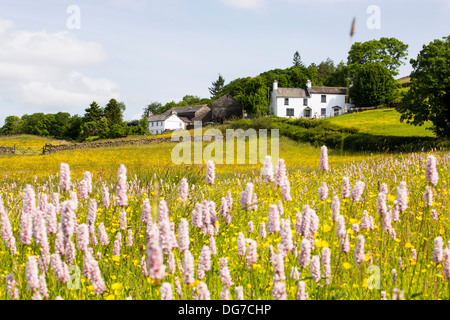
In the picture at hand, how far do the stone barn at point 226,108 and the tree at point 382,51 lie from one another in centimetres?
2857

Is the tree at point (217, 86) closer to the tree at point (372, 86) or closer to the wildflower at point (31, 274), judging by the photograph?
the tree at point (372, 86)

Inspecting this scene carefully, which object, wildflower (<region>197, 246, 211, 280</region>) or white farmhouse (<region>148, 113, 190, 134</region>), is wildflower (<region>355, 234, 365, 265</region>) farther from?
white farmhouse (<region>148, 113, 190, 134</region>)

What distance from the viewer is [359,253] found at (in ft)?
9.08

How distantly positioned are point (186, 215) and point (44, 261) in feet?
10.3

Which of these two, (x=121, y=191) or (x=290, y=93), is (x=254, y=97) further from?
(x=121, y=191)

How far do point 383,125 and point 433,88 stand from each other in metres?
17.8

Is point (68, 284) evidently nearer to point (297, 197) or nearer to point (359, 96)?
point (297, 197)

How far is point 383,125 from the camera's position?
4897 centimetres

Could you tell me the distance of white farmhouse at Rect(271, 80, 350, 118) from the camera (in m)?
77.9

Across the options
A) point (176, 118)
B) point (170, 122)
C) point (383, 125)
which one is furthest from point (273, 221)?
point (176, 118)

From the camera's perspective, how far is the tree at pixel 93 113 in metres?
91.4

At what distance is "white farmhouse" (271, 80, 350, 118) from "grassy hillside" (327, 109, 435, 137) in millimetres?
16935

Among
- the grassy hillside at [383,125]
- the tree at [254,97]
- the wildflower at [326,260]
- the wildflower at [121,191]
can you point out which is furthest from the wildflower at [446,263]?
the tree at [254,97]
